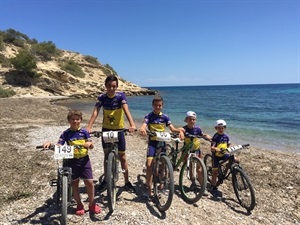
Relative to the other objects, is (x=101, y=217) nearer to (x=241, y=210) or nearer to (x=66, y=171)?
(x=66, y=171)

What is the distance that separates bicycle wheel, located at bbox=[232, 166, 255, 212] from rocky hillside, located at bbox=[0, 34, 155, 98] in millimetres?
41419

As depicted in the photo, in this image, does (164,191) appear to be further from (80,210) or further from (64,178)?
(64,178)

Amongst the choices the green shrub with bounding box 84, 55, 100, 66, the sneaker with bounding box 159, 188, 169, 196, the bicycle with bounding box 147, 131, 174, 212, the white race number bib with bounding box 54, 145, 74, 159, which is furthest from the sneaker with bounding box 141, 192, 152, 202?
the green shrub with bounding box 84, 55, 100, 66

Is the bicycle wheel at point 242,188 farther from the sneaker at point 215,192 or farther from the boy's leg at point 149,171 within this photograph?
the boy's leg at point 149,171

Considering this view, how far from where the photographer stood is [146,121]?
18.9 feet

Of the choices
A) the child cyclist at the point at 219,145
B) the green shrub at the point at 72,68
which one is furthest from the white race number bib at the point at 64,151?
the green shrub at the point at 72,68

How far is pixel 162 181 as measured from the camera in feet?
17.7

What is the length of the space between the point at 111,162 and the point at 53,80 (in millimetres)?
49987

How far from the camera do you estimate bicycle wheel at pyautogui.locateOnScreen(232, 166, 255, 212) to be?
5828mm

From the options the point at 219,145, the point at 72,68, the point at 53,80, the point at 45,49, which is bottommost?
the point at 219,145

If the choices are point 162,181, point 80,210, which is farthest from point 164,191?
point 80,210

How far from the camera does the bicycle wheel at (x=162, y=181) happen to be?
16.8 ft

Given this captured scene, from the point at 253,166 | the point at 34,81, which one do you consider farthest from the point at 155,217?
the point at 34,81

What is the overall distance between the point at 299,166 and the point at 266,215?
4.89 meters
